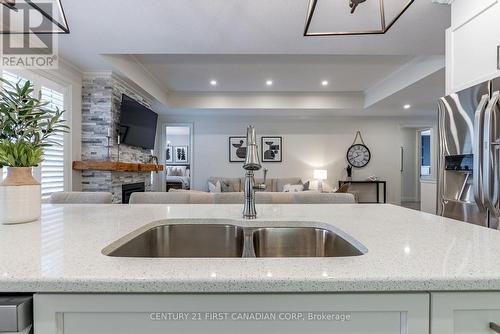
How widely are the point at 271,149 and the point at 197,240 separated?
5.60m

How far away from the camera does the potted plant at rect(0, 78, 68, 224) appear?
960 mm

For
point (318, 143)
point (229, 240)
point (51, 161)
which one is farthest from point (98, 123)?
point (318, 143)

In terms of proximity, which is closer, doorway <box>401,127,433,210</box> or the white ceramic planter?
the white ceramic planter

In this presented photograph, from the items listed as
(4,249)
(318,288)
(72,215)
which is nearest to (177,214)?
(72,215)

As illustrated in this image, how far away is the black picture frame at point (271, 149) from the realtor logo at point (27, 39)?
4.52 metres

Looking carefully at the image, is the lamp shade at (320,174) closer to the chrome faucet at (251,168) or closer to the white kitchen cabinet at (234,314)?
the chrome faucet at (251,168)

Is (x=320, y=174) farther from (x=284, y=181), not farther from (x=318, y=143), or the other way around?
(x=318, y=143)

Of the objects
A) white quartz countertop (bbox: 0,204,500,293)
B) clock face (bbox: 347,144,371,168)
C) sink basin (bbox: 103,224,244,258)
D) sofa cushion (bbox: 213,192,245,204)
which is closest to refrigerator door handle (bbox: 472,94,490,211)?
white quartz countertop (bbox: 0,204,500,293)

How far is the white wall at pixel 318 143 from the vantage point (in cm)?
666

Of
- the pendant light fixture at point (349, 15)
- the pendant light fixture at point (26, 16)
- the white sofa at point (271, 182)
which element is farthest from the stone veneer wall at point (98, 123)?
the white sofa at point (271, 182)

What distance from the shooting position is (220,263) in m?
0.64

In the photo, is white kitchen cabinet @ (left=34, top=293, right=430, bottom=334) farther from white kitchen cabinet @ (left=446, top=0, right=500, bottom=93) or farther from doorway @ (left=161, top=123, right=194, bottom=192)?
doorway @ (left=161, top=123, right=194, bottom=192)

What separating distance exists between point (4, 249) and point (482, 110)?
215 centimetres

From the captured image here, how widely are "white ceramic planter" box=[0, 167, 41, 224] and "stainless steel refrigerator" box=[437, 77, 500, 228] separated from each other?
2.21 metres
